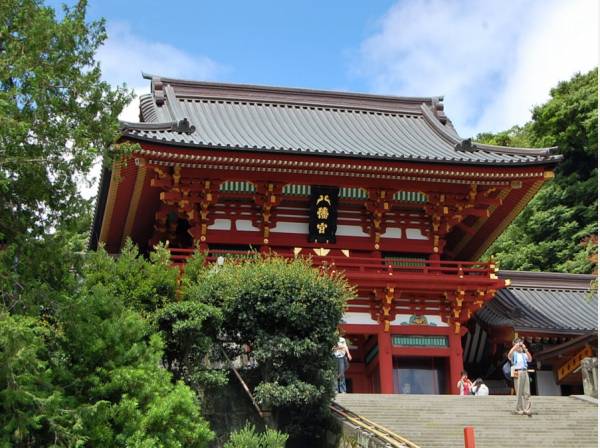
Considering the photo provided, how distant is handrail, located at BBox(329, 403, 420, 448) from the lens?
12526 mm

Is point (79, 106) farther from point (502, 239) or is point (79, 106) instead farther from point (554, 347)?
point (502, 239)

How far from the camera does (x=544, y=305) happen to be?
24844 millimetres

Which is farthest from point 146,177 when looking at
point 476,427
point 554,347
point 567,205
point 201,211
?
point 567,205

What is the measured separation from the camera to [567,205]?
3888 centimetres

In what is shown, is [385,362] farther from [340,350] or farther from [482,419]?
[482,419]

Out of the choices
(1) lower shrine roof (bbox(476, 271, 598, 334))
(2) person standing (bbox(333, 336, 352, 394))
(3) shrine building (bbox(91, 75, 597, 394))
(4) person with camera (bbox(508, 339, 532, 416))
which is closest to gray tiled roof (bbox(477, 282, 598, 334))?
(1) lower shrine roof (bbox(476, 271, 598, 334))

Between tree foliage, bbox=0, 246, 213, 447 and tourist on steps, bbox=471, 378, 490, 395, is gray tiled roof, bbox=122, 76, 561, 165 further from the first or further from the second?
tree foliage, bbox=0, 246, 213, 447

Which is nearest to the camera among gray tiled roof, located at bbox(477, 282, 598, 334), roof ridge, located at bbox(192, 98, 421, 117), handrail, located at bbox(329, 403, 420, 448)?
handrail, located at bbox(329, 403, 420, 448)

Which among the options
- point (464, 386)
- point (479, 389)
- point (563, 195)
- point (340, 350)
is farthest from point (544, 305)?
point (563, 195)

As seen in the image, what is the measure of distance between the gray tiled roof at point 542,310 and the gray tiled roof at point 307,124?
4.14 m

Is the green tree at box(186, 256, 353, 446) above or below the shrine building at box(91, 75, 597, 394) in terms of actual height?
below

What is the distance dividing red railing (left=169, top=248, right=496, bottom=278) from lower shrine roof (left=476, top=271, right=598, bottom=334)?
172 centimetres

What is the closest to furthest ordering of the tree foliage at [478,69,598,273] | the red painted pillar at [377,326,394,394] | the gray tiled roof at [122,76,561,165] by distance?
the red painted pillar at [377,326,394,394] < the gray tiled roof at [122,76,561,165] < the tree foliage at [478,69,598,273]

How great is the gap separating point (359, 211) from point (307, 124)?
4.12m
